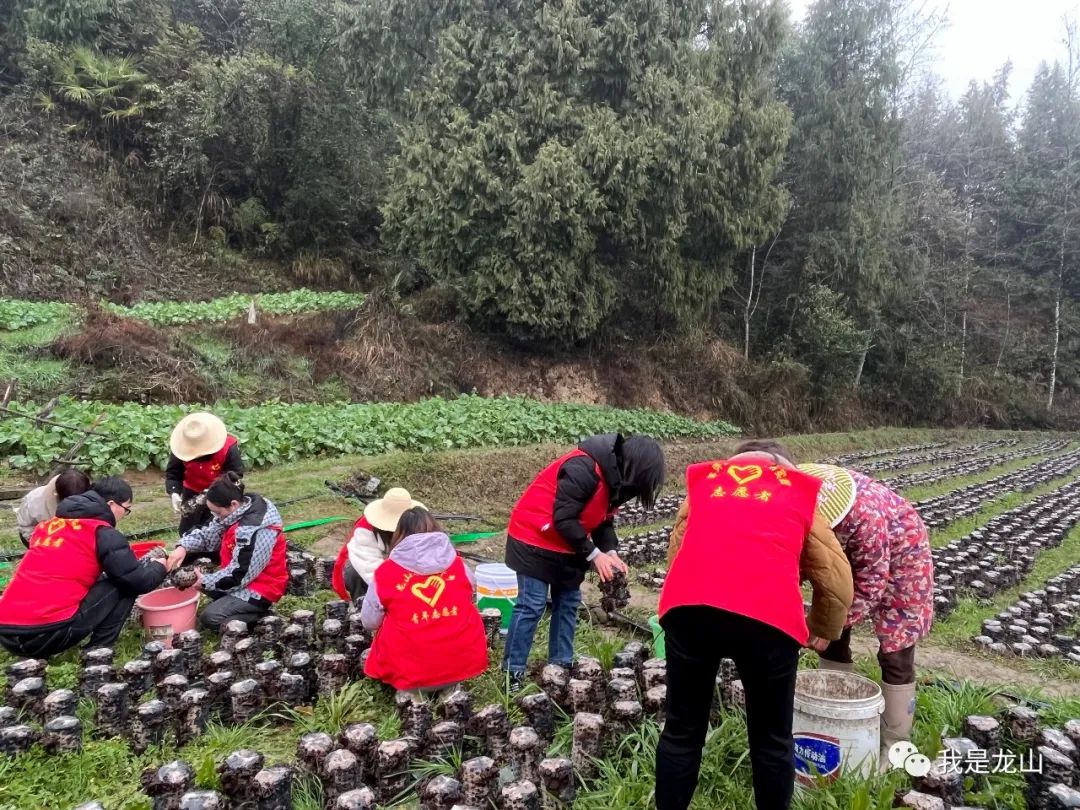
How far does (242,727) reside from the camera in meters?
3.35

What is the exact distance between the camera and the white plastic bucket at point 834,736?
2.83 metres

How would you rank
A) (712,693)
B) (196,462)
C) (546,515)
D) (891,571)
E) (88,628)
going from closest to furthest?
(712,693), (891,571), (546,515), (88,628), (196,462)

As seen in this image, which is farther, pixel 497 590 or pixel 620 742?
pixel 497 590

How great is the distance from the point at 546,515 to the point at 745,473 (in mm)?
1480

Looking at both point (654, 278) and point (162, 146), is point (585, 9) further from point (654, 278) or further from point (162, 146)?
point (162, 146)

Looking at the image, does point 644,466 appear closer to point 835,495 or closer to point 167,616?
point 835,495

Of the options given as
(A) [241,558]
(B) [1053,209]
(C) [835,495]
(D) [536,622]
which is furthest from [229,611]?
(B) [1053,209]

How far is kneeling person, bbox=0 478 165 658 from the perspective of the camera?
3766 mm

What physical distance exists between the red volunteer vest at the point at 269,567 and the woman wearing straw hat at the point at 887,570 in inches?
128

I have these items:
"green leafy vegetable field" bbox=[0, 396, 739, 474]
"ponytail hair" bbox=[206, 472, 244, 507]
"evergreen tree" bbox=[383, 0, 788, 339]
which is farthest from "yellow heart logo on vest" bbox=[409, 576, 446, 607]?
"evergreen tree" bbox=[383, 0, 788, 339]

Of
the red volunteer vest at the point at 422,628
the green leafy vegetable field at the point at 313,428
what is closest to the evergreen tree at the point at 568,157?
the green leafy vegetable field at the point at 313,428

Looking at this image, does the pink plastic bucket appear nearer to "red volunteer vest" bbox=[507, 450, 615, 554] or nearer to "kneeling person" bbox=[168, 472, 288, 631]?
"kneeling person" bbox=[168, 472, 288, 631]

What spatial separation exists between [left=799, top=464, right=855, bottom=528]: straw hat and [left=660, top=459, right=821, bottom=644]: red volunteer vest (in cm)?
44

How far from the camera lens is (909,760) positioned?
2941mm
